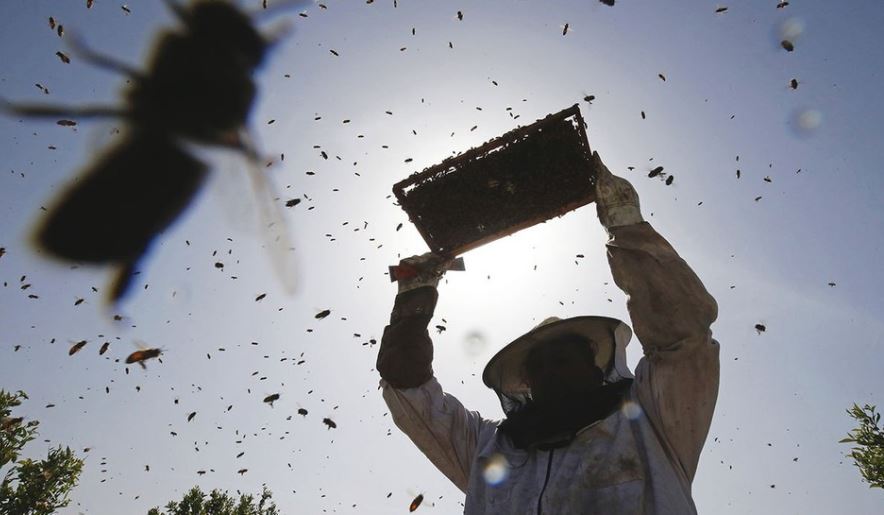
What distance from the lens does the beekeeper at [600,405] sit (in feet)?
10.1

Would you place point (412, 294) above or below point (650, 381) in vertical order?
above

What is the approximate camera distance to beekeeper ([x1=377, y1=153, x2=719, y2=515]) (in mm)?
3086

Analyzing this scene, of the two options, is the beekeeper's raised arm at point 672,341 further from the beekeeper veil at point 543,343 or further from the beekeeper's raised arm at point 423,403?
the beekeeper's raised arm at point 423,403

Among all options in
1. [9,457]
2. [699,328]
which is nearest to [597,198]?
[699,328]

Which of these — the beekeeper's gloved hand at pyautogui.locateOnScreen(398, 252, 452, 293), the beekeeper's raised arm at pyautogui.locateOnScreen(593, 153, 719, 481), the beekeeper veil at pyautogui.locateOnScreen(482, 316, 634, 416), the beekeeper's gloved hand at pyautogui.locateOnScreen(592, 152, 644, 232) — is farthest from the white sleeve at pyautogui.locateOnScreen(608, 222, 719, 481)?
the beekeeper's gloved hand at pyautogui.locateOnScreen(398, 252, 452, 293)

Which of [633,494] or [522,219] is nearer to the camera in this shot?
[633,494]

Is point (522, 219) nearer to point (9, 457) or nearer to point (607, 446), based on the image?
point (607, 446)

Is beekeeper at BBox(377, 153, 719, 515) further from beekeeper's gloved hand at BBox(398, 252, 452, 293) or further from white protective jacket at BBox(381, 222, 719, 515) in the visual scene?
beekeeper's gloved hand at BBox(398, 252, 452, 293)

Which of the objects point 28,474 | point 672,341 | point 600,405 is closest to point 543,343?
point 600,405

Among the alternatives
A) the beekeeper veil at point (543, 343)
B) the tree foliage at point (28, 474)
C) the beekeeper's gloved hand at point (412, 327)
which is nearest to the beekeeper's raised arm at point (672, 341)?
the beekeeper veil at point (543, 343)

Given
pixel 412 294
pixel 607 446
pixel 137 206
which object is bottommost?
pixel 607 446

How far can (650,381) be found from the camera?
3334 mm

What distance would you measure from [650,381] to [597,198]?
1.52 m

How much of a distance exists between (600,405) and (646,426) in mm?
328
